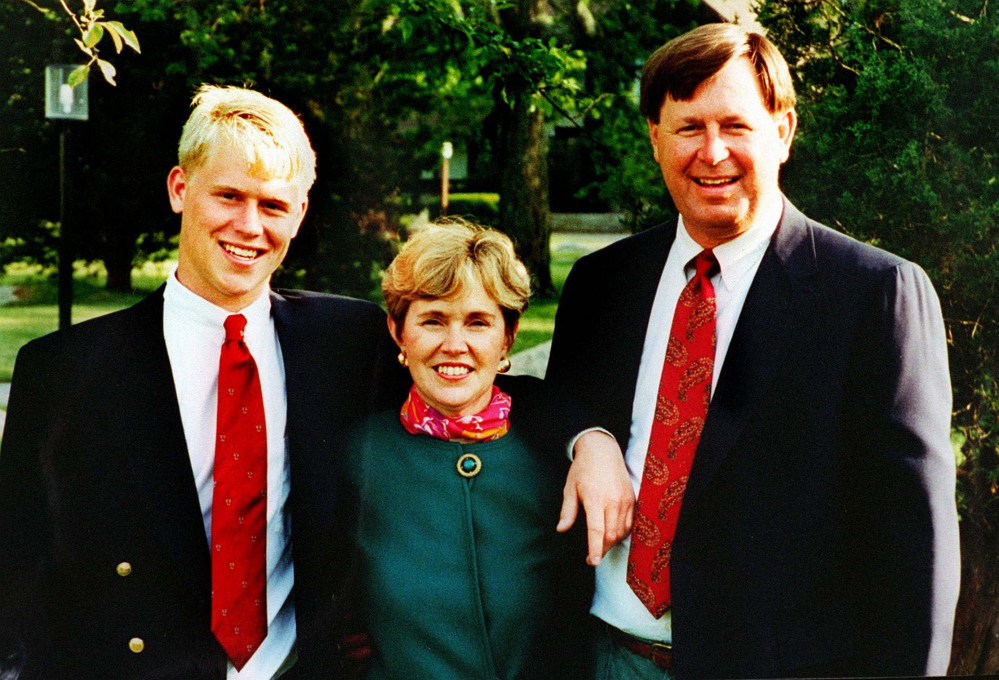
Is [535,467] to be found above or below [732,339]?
below

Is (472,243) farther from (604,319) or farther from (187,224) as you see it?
(187,224)

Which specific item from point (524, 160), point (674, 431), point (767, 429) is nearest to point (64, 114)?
point (524, 160)

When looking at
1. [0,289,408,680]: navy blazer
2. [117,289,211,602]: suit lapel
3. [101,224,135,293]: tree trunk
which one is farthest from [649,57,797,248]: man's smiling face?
[101,224,135,293]: tree trunk

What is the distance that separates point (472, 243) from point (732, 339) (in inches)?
26.6

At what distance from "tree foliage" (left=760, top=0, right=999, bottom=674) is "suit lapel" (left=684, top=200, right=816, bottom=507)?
0.82 m

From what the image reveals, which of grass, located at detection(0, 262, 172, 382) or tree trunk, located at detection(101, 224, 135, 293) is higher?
tree trunk, located at detection(101, 224, 135, 293)

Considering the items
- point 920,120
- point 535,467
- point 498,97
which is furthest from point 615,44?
point 535,467

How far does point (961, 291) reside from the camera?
3201 millimetres

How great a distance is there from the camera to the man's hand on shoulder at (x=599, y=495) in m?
2.39

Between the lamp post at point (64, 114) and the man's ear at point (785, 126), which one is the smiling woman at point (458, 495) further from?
the lamp post at point (64, 114)

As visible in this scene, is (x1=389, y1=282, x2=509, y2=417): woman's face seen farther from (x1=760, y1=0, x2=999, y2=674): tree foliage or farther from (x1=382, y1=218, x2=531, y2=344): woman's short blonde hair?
(x1=760, y1=0, x2=999, y2=674): tree foliage

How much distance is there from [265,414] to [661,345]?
102cm

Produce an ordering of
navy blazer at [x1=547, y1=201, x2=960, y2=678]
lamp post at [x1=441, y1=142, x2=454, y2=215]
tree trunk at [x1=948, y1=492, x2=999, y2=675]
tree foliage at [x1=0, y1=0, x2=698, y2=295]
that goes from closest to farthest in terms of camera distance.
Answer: navy blazer at [x1=547, y1=201, x2=960, y2=678] → tree foliage at [x1=0, y1=0, x2=698, y2=295] → lamp post at [x1=441, y1=142, x2=454, y2=215] → tree trunk at [x1=948, y1=492, x2=999, y2=675]

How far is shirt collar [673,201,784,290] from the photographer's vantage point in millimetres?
2404
